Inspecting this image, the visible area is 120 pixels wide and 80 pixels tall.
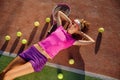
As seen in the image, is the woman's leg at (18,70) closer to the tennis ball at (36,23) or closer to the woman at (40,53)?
the woman at (40,53)

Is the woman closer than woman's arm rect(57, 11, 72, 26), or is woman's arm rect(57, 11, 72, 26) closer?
the woman

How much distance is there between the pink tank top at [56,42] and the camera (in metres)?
6.63

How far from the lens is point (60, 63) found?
24.4 feet

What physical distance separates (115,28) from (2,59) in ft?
14.0

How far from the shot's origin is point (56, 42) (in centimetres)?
675

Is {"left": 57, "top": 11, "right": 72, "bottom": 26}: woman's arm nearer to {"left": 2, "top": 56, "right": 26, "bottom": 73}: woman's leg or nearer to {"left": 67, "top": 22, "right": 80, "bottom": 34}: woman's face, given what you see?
{"left": 67, "top": 22, "right": 80, "bottom": 34}: woman's face

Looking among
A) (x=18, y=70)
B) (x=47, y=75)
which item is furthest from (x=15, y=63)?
(x=47, y=75)

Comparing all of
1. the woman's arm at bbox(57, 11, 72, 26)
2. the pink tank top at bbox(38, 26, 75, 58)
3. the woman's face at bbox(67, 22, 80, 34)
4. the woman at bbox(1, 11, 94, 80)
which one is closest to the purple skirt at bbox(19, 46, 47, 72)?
the woman at bbox(1, 11, 94, 80)

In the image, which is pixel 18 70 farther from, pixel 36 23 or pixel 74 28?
pixel 36 23

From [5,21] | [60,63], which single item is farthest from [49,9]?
[60,63]

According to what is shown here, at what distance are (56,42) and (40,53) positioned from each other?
1.93 feet

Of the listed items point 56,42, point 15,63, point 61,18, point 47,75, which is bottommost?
point 47,75

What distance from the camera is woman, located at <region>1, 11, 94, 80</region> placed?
6402 millimetres

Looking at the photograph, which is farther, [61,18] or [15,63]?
[61,18]
